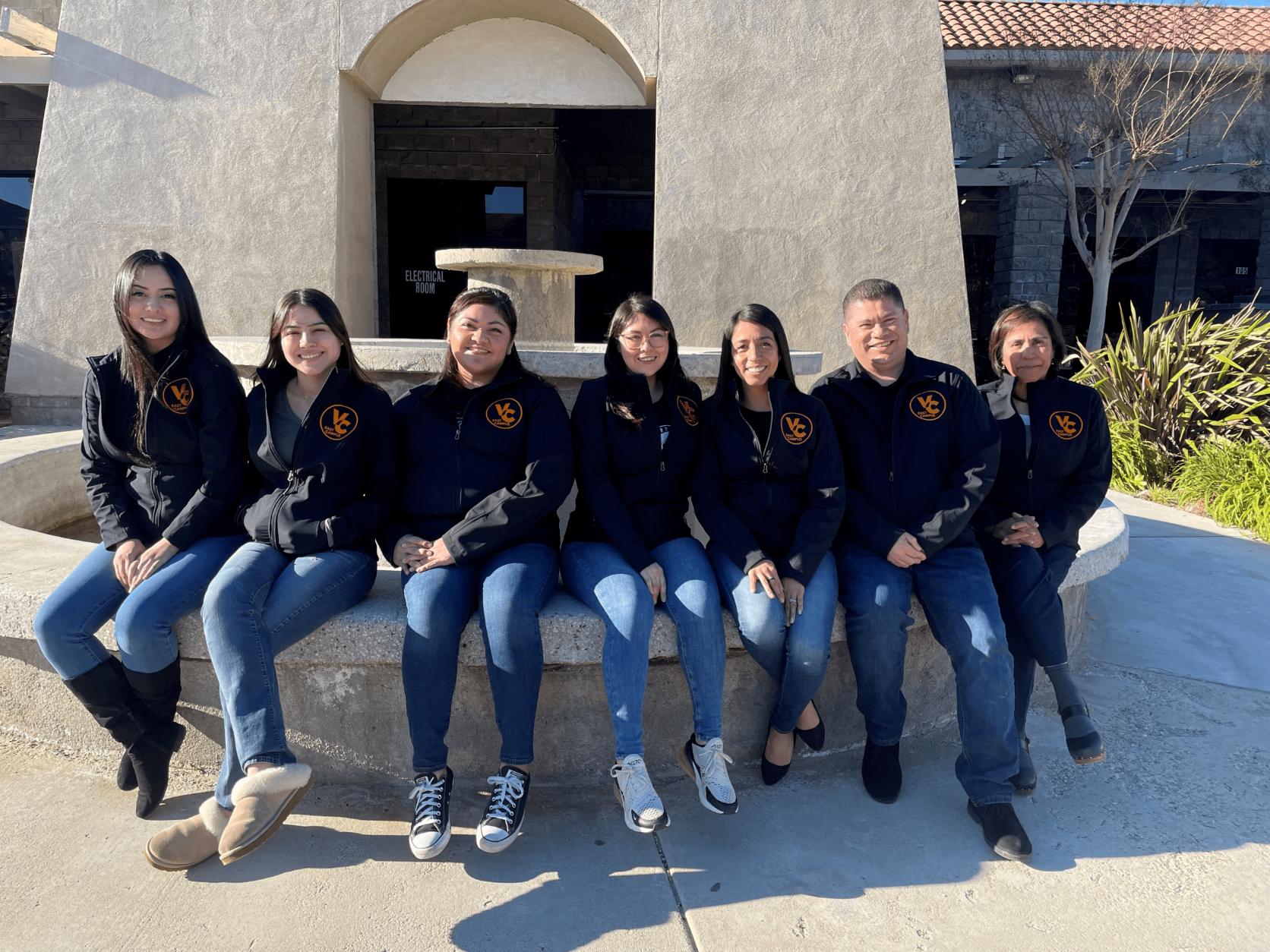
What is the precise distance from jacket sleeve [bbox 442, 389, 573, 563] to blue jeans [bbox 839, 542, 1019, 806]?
952mm

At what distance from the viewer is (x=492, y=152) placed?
1272cm

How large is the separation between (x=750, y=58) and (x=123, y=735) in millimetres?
7367

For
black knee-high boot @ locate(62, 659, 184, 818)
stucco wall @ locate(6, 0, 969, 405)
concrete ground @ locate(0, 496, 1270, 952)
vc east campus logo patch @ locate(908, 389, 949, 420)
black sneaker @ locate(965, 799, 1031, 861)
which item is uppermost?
stucco wall @ locate(6, 0, 969, 405)

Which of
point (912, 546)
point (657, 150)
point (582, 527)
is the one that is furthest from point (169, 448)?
point (657, 150)

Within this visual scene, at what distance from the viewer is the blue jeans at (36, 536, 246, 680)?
7.85 ft

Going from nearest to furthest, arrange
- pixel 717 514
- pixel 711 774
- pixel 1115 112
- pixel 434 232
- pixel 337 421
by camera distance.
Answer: pixel 711 774
pixel 337 421
pixel 717 514
pixel 1115 112
pixel 434 232

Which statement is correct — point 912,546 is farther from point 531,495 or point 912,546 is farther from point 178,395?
point 178,395

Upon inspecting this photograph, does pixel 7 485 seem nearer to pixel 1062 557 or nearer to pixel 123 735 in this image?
pixel 123 735

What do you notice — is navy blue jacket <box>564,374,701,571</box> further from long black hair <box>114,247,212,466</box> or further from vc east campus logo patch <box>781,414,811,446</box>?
long black hair <box>114,247,212,466</box>

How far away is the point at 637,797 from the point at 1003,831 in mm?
1002

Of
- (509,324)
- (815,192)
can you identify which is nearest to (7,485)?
(509,324)

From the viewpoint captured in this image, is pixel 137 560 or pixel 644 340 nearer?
pixel 137 560

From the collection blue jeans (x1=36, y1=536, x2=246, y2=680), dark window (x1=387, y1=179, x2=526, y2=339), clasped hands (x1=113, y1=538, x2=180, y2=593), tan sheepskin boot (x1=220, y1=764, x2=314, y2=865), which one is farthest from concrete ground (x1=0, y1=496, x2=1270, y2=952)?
dark window (x1=387, y1=179, x2=526, y2=339)

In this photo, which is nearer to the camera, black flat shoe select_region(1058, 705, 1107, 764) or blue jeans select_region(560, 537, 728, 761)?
blue jeans select_region(560, 537, 728, 761)
